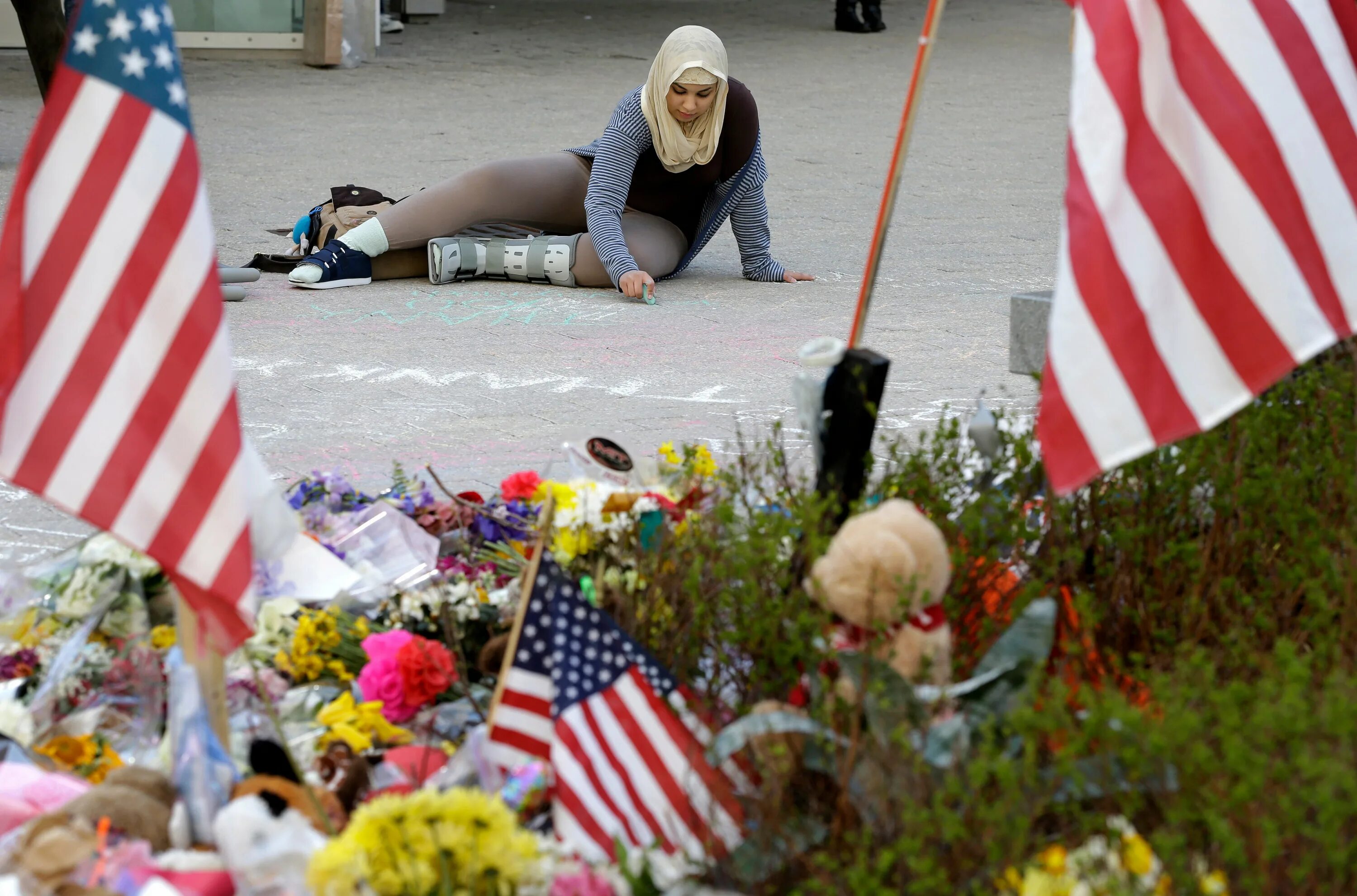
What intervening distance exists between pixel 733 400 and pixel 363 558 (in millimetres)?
2015

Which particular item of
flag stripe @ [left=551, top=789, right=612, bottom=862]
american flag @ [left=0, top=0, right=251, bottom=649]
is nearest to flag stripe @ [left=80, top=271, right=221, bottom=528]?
american flag @ [left=0, top=0, right=251, bottom=649]

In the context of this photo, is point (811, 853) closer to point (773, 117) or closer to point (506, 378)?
point (506, 378)

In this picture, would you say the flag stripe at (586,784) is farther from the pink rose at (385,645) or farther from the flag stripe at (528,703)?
the pink rose at (385,645)

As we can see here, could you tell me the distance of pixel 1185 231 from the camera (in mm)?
2613

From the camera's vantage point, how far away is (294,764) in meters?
2.40

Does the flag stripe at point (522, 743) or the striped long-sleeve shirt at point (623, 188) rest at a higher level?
the flag stripe at point (522, 743)

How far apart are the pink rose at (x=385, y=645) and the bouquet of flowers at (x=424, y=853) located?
0.89 m

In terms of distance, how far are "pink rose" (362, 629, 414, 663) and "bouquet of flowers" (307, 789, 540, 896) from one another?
34.9 inches

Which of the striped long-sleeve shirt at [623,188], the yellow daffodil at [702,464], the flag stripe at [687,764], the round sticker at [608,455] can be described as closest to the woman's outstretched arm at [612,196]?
the striped long-sleeve shirt at [623,188]

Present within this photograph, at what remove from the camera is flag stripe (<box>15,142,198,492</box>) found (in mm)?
2381

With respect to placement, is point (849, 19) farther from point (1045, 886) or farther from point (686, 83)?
point (1045, 886)

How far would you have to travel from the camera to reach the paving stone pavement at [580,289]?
514cm

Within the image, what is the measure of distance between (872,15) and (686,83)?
12231 millimetres

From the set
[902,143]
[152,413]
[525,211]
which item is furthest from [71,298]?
[525,211]
